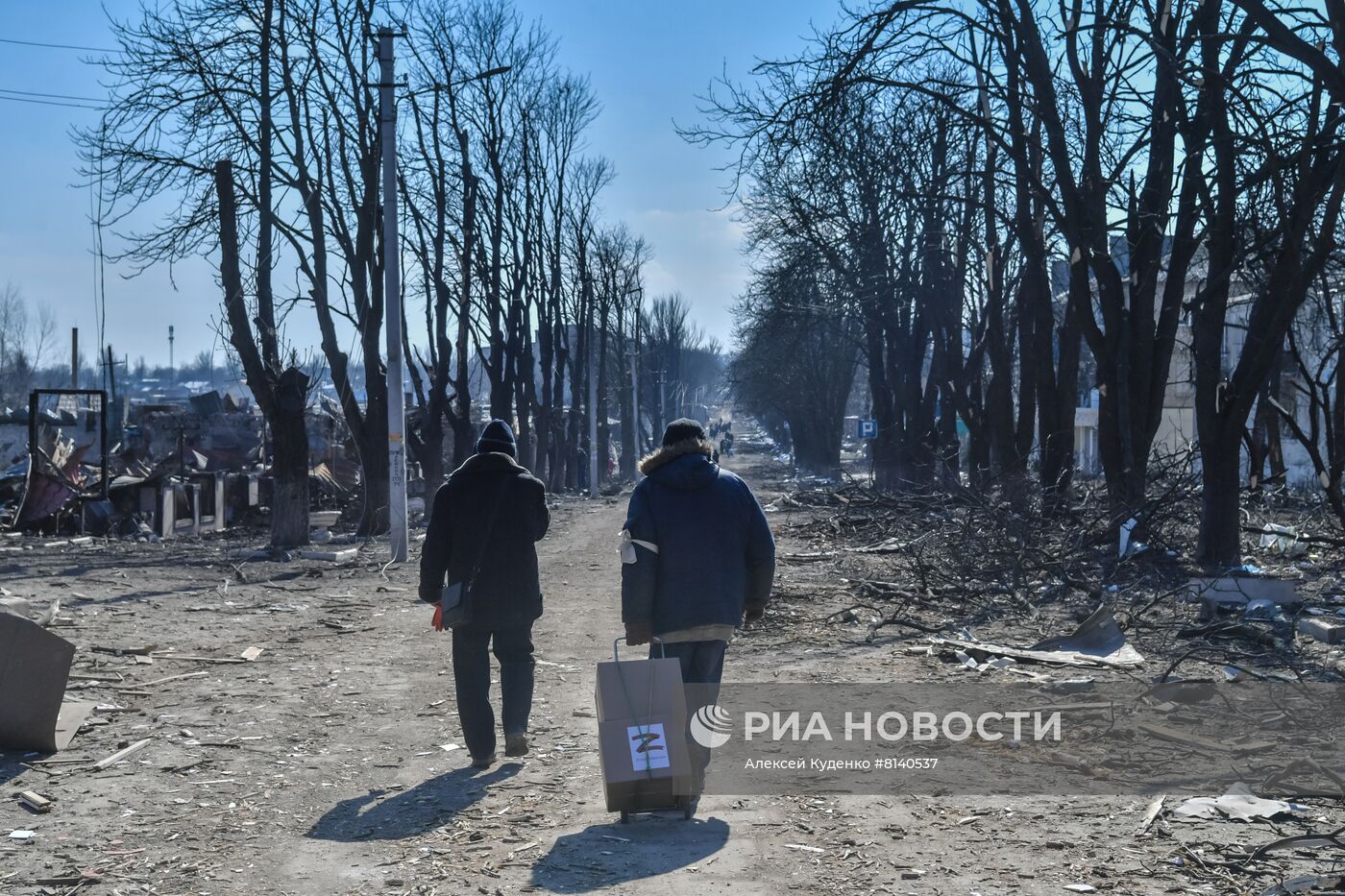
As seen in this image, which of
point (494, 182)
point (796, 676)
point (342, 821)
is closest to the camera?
point (342, 821)

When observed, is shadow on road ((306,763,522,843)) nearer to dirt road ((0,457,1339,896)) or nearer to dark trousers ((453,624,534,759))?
dirt road ((0,457,1339,896))

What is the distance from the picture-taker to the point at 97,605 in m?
12.6

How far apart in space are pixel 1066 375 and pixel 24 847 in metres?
17.6

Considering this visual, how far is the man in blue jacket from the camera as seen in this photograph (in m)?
5.79

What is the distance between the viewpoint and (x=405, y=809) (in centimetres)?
582

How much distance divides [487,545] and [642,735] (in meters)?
1.68

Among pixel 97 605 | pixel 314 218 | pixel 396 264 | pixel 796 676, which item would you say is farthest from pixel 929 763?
pixel 314 218

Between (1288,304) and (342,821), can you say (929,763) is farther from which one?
(1288,304)

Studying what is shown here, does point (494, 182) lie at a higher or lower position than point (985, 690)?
higher

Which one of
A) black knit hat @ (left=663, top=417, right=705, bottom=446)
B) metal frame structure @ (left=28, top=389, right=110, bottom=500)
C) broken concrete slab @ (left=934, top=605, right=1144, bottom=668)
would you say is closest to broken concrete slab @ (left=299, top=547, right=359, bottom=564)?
metal frame structure @ (left=28, top=389, right=110, bottom=500)

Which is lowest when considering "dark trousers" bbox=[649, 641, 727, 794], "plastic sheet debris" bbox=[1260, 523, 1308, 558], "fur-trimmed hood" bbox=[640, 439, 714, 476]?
"plastic sheet debris" bbox=[1260, 523, 1308, 558]

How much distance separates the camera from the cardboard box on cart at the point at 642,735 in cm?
539

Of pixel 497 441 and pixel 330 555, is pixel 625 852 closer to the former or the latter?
pixel 497 441

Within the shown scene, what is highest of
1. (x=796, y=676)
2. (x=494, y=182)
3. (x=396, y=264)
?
(x=494, y=182)
